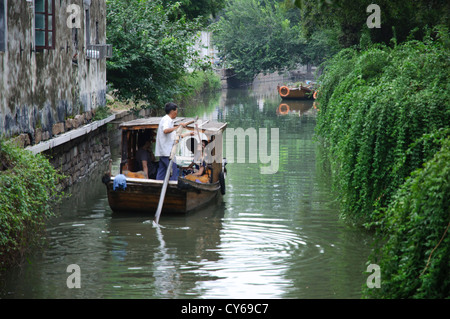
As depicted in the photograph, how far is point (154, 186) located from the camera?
507 inches

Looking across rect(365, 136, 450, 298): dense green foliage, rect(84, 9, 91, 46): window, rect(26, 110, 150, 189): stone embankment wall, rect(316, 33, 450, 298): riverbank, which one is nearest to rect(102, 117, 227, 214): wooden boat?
rect(26, 110, 150, 189): stone embankment wall

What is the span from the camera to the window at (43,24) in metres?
13.1

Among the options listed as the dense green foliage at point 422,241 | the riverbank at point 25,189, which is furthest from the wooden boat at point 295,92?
the dense green foliage at point 422,241

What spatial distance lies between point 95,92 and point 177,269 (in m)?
11.0

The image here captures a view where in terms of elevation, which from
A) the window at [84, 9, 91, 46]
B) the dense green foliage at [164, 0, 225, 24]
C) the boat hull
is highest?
the dense green foliage at [164, 0, 225, 24]

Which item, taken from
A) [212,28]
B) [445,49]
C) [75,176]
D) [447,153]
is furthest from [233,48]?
[447,153]

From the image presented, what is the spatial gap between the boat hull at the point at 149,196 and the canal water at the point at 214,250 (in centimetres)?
21

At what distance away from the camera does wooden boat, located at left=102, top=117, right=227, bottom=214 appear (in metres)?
12.9

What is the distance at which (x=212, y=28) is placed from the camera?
2767cm

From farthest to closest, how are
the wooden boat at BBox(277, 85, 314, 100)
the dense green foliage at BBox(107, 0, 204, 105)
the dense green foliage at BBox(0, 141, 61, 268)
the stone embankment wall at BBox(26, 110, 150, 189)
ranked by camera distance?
1. the wooden boat at BBox(277, 85, 314, 100)
2. the dense green foliage at BBox(107, 0, 204, 105)
3. the stone embankment wall at BBox(26, 110, 150, 189)
4. the dense green foliage at BBox(0, 141, 61, 268)

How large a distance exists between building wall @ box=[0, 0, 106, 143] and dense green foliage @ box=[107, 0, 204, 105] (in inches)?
148

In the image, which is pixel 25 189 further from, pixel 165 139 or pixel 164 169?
pixel 164 169

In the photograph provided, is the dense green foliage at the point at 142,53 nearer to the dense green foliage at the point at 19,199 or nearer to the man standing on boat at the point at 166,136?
the man standing on boat at the point at 166,136

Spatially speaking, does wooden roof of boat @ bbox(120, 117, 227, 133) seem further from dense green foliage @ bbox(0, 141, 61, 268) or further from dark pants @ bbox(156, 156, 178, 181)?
dense green foliage @ bbox(0, 141, 61, 268)
